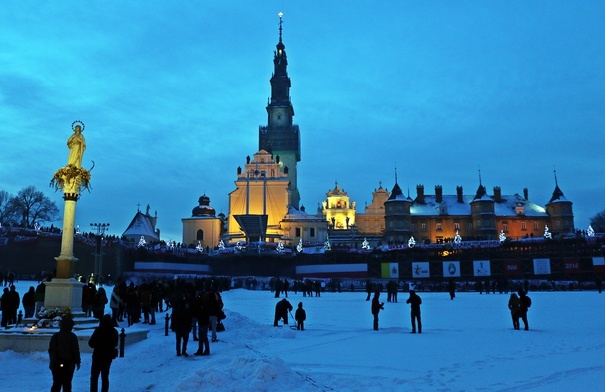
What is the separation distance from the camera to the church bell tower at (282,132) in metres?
101

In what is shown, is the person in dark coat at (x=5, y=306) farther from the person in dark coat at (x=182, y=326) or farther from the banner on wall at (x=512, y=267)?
the banner on wall at (x=512, y=267)

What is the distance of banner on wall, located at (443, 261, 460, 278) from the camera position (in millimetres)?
56312

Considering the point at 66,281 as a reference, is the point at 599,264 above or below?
above

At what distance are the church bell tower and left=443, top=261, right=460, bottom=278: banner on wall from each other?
4504 cm

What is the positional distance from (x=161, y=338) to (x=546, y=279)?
48549 millimetres

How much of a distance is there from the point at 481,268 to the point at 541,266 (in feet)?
19.8

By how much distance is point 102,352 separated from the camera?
27.5ft

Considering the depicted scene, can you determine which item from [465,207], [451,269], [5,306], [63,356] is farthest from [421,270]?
[63,356]

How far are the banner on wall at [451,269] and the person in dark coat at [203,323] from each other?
46777 millimetres

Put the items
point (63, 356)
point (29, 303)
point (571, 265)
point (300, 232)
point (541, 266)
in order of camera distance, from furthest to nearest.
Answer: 1. point (300, 232)
2. point (541, 266)
3. point (571, 265)
4. point (29, 303)
5. point (63, 356)

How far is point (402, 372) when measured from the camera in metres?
10.1

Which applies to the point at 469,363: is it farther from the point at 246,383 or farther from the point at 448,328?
the point at 448,328

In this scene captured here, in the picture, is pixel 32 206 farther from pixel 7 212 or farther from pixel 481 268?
pixel 481 268

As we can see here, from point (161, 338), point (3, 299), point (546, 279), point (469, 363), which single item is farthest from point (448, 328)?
point (546, 279)
